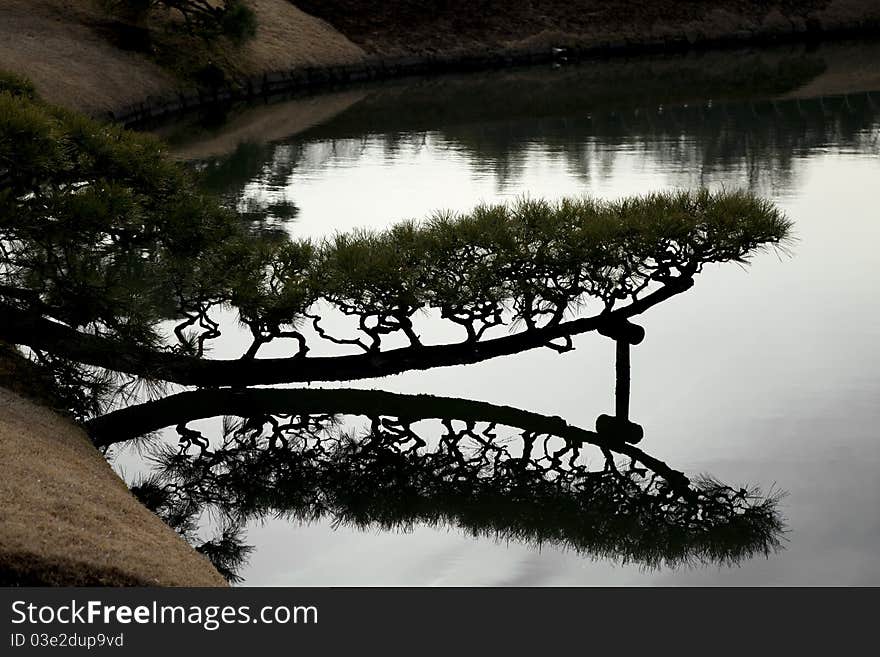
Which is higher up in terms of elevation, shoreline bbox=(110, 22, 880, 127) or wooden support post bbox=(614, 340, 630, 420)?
shoreline bbox=(110, 22, 880, 127)

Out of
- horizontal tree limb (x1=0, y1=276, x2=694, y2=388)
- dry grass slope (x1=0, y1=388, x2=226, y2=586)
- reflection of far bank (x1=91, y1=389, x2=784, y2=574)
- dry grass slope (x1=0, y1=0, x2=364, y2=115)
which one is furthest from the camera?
A: dry grass slope (x1=0, y1=0, x2=364, y2=115)

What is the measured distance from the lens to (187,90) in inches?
1157

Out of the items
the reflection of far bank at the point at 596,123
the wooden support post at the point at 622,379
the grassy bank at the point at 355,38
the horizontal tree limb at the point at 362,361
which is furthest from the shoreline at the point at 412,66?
the wooden support post at the point at 622,379

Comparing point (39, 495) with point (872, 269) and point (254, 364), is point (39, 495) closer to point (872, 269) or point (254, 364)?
point (254, 364)

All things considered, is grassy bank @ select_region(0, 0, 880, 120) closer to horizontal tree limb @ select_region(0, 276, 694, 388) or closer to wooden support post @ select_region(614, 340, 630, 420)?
horizontal tree limb @ select_region(0, 276, 694, 388)

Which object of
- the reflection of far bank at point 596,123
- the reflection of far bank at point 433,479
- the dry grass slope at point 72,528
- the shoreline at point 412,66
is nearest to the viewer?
the dry grass slope at point 72,528

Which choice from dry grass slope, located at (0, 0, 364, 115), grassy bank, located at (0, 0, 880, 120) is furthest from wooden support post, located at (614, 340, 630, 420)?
grassy bank, located at (0, 0, 880, 120)

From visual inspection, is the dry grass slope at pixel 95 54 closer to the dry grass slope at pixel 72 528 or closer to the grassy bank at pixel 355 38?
the grassy bank at pixel 355 38

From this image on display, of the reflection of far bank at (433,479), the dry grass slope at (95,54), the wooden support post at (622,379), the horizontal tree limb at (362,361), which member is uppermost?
the dry grass slope at (95,54)

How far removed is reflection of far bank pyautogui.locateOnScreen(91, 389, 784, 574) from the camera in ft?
27.8

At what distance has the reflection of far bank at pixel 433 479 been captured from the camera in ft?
27.8

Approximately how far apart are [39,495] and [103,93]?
67.4 ft

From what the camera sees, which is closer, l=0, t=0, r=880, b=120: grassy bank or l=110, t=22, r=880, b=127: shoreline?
l=0, t=0, r=880, b=120: grassy bank

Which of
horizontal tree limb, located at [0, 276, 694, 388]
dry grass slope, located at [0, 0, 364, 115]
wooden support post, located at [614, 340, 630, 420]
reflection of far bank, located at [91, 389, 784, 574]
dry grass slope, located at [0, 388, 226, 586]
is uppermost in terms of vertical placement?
dry grass slope, located at [0, 0, 364, 115]
